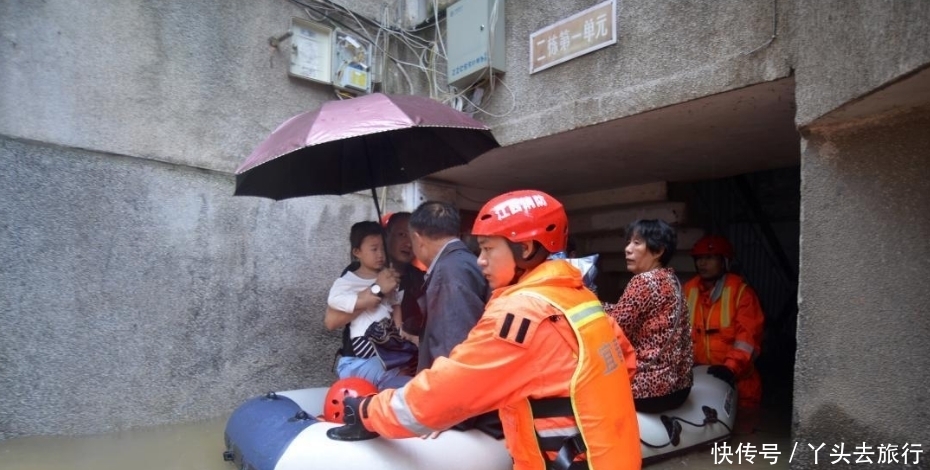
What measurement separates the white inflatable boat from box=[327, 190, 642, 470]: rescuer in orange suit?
61 centimetres

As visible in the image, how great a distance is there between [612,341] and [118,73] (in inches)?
150

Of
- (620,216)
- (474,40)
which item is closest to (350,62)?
Result: (474,40)

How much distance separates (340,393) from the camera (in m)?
3.11

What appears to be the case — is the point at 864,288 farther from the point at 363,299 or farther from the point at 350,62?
the point at 350,62

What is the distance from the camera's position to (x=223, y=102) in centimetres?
436

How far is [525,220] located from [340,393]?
173 cm

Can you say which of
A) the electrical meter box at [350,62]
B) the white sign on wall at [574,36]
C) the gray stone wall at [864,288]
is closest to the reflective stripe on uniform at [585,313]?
the gray stone wall at [864,288]

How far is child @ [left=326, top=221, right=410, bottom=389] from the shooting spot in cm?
362

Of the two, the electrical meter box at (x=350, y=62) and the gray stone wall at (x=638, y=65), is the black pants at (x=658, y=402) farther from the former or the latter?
the electrical meter box at (x=350, y=62)

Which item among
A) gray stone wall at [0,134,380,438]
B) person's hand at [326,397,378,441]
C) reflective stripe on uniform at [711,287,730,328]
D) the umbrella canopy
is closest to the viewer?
person's hand at [326,397,378,441]

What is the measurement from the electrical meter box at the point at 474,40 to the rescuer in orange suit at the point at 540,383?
276 cm

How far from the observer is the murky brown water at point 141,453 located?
326 centimetres

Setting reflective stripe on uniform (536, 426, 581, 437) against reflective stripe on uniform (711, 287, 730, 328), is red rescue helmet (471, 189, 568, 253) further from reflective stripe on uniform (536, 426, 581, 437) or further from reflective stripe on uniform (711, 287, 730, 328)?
reflective stripe on uniform (711, 287, 730, 328)

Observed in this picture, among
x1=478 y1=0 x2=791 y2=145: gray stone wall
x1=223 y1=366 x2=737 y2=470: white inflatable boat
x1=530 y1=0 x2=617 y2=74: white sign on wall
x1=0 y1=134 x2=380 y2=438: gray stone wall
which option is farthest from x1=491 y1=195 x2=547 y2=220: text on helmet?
x1=0 y1=134 x2=380 y2=438: gray stone wall
